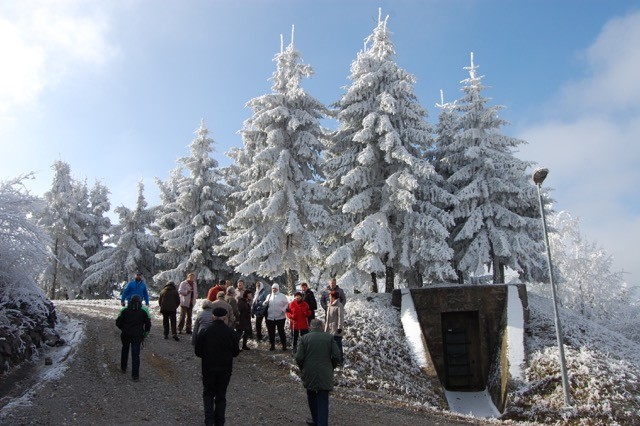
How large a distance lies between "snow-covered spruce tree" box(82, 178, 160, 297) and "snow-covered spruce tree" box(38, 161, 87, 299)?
2133mm

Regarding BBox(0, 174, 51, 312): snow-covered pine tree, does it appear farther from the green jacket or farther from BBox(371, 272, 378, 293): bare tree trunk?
BBox(371, 272, 378, 293): bare tree trunk

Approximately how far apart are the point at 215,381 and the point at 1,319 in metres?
6.32

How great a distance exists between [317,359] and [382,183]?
15600 millimetres

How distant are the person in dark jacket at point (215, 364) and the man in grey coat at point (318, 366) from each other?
1150 mm

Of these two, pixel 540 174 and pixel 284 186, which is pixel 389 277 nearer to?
pixel 284 186

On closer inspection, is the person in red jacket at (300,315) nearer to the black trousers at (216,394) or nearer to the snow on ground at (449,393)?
the snow on ground at (449,393)

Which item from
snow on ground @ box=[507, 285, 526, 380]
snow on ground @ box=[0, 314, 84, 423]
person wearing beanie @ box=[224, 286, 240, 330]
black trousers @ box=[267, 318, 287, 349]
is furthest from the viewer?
snow on ground @ box=[507, 285, 526, 380]

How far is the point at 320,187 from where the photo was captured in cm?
2191

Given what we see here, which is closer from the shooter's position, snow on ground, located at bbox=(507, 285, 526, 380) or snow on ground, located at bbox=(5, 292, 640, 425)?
snow on ground, located at bbox=(5, 292, 640, 425)

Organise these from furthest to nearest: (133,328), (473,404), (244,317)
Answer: (473,404)
(244,317)
(133,328)

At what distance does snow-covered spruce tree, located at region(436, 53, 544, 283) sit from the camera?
23.2 meters

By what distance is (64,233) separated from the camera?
117 ft

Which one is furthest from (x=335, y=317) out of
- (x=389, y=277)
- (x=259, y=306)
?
(x=389, y=277)

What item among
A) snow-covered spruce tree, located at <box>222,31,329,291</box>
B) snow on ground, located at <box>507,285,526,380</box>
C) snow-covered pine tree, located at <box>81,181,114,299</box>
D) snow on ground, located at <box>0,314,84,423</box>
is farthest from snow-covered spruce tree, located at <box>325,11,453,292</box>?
snow-covered pine tree, located at <box>81,181,114,299</box>
